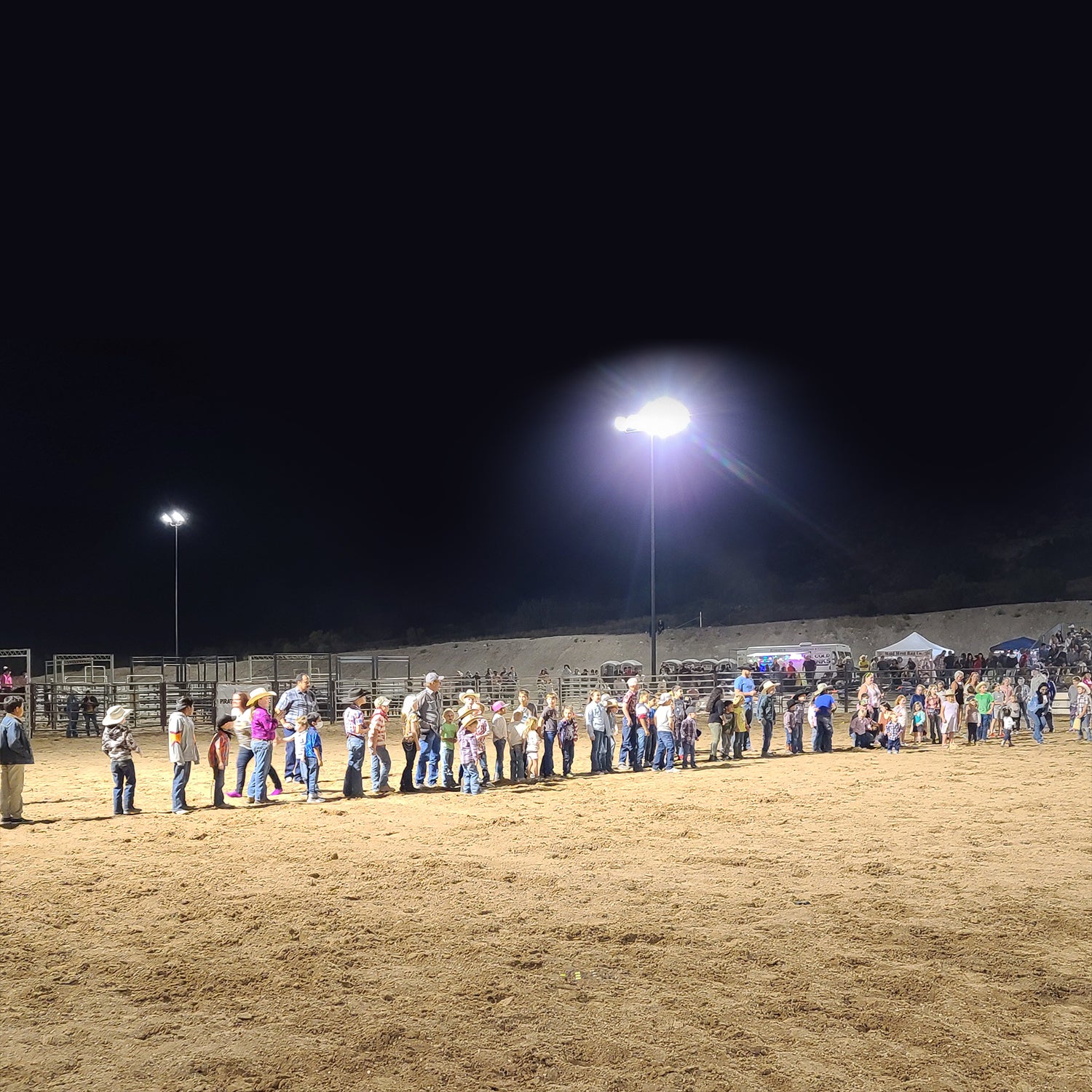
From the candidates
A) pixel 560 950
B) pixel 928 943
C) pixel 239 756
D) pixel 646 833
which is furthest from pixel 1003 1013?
pixel 239 756

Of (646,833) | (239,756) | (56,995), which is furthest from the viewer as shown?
(239,756)

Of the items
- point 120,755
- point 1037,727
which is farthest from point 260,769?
point 1037,727

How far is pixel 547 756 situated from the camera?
665 inches

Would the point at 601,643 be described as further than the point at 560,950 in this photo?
Yes

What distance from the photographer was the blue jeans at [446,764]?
1494 cm

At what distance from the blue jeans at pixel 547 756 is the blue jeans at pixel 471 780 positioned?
2.19 meters

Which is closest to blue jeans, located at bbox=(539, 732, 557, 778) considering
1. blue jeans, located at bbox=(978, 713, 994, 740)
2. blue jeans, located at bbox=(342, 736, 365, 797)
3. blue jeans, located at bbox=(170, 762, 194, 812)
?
blue jeans, located at bbox=(342, 736, 365, 797)

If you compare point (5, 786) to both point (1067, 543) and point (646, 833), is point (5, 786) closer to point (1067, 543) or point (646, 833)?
point (646, 833)

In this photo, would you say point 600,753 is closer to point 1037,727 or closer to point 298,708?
point 298,708

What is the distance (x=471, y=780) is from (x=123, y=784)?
16.0 ft

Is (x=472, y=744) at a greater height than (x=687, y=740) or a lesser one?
greater

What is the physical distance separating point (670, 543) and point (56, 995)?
99623mm

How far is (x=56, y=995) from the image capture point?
612 cm

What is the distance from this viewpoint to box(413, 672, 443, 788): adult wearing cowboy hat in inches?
586
